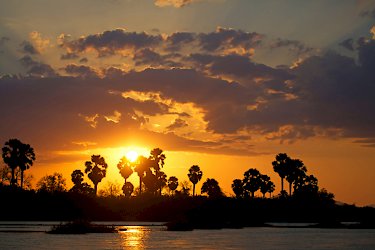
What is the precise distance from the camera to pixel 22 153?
14838cm

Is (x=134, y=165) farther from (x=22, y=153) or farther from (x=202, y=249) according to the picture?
(x=202, y=249)

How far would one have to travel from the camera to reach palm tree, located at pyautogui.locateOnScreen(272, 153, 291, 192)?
173125mm

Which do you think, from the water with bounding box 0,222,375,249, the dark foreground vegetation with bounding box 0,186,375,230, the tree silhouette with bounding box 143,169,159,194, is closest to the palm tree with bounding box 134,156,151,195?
the tree silhouette with bounding box 143,169,159,194

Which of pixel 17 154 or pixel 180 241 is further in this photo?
pixel 17 154

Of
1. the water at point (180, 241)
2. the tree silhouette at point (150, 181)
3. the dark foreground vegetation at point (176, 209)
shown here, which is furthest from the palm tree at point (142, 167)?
the water at point (180, 241)

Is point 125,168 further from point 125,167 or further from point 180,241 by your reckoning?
point 180,241

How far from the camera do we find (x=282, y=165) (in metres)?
173

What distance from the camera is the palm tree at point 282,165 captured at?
17312cm

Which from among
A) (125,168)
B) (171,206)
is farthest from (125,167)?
(171,206)

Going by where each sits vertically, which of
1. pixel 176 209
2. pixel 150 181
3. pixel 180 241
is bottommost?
pixel 180 241

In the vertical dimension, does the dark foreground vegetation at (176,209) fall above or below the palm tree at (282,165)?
below

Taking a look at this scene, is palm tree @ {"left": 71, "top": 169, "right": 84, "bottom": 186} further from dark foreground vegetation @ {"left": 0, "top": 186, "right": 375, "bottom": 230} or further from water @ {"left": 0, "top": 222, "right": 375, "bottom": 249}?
water @ {"left": 0, "top": 222, "right": 375, "bottom": 249}

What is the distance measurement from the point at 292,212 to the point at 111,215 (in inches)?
1947

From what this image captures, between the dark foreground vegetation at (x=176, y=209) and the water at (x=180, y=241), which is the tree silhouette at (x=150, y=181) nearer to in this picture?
the dark foreground vegetation at (x=176, y=209)
